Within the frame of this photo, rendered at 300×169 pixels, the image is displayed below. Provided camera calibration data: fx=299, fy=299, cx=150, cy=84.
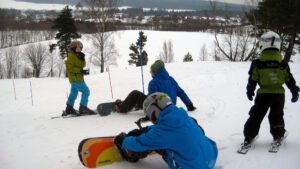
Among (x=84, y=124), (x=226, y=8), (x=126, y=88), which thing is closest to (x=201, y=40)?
(x=226, y=8)

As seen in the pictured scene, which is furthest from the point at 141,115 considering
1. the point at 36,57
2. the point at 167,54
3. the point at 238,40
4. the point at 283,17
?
the point at 167,54

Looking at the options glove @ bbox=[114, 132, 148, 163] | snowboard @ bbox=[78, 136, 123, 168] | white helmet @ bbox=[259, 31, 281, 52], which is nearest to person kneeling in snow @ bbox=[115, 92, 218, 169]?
glove @ bbox=[114, 132, 148, 163]

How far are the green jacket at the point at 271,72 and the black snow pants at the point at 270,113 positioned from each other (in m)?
0.11

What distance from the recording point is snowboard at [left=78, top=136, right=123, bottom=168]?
4332 millimetres

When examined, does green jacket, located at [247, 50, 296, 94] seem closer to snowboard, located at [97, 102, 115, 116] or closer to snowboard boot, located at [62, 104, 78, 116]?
snowboard, located at [97, 102, 115, 116]

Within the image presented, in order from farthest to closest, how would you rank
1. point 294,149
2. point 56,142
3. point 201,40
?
point 201,40 < point 56,142 < point 294,149

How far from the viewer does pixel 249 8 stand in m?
28.7

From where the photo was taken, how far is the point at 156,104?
12.2 ft

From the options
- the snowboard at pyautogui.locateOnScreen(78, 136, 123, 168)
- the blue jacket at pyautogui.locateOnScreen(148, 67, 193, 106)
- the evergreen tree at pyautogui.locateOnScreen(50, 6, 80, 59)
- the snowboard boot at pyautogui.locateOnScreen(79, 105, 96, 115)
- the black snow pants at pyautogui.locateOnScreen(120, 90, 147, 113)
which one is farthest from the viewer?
the evergreen tree at pyautogui.locateOnScreen(50, 6, 80, 59)

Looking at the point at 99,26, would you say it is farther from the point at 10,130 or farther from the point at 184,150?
the point at 184,150

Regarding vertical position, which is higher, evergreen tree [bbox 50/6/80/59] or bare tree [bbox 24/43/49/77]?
evergreen tree [bbox 50/6/80/59]

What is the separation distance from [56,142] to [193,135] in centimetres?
322

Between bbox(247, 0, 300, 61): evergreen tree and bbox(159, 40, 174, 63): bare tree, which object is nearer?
bbox(247, 0, 300, 61): evergreen tree

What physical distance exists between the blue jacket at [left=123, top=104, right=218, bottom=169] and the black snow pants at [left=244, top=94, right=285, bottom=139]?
1.51m
